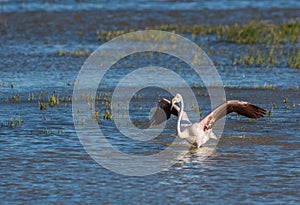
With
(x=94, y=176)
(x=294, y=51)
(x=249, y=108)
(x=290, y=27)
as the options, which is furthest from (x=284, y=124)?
(x=290, y=27)

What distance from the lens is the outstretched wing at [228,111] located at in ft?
33.2

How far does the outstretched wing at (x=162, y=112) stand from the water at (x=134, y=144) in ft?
0.78

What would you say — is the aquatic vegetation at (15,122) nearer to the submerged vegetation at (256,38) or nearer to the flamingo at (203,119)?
the flamingo at (203,119)

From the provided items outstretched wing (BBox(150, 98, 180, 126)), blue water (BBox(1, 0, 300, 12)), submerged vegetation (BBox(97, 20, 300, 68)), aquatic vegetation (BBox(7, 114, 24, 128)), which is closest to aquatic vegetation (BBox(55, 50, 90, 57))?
submerged vegetation (BBox(97, 20, 300, 68))

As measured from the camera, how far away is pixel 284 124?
1156 centimetres

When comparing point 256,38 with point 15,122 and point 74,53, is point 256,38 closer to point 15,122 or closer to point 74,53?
point 74,53

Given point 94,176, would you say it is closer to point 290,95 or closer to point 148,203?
point 148,203

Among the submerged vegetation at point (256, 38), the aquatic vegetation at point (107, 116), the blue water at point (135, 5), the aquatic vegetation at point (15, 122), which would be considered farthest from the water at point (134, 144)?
the blue water at point (135, 5)

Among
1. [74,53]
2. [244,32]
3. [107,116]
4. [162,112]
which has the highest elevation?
[244,32]

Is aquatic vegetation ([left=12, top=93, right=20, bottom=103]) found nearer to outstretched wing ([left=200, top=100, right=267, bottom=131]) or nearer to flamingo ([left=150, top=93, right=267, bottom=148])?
flamingo ([left=150, top=93, right=267, bottom=148])

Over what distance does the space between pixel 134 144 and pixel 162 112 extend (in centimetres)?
70

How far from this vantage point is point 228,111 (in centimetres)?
1045

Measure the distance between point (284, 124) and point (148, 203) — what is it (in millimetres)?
4131

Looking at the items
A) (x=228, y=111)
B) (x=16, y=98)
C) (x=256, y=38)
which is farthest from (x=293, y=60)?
(x=228, y=111)
